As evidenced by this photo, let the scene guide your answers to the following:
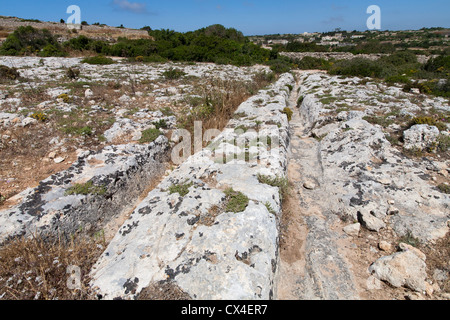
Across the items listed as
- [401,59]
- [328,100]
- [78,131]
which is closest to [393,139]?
[328,100]

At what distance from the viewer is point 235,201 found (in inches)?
145

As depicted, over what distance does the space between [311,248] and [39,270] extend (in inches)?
149

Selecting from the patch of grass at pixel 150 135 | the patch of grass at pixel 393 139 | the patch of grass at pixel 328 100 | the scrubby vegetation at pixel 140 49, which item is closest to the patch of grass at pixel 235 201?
the patch of grass at pixel 150 135

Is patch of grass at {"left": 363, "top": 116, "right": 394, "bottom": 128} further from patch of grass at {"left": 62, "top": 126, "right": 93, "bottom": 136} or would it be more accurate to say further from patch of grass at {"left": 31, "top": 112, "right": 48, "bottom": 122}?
patch of grass at {"left": 31, "top": 112, "right": 48, "bottom": 122}

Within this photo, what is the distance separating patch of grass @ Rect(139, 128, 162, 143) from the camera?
19.4 feet

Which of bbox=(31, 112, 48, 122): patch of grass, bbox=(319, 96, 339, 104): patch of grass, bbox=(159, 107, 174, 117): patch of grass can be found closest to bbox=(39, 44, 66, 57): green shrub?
bbox=(31, 112, 48, 122): patch of grass

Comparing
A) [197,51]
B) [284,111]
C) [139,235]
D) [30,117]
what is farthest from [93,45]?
[139,235]

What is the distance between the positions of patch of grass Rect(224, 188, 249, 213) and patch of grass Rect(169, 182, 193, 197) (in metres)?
0.70

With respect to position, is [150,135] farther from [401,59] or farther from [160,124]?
[401,59]

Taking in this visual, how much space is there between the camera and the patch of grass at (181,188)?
12.9ft

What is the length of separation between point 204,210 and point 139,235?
1004 mm
